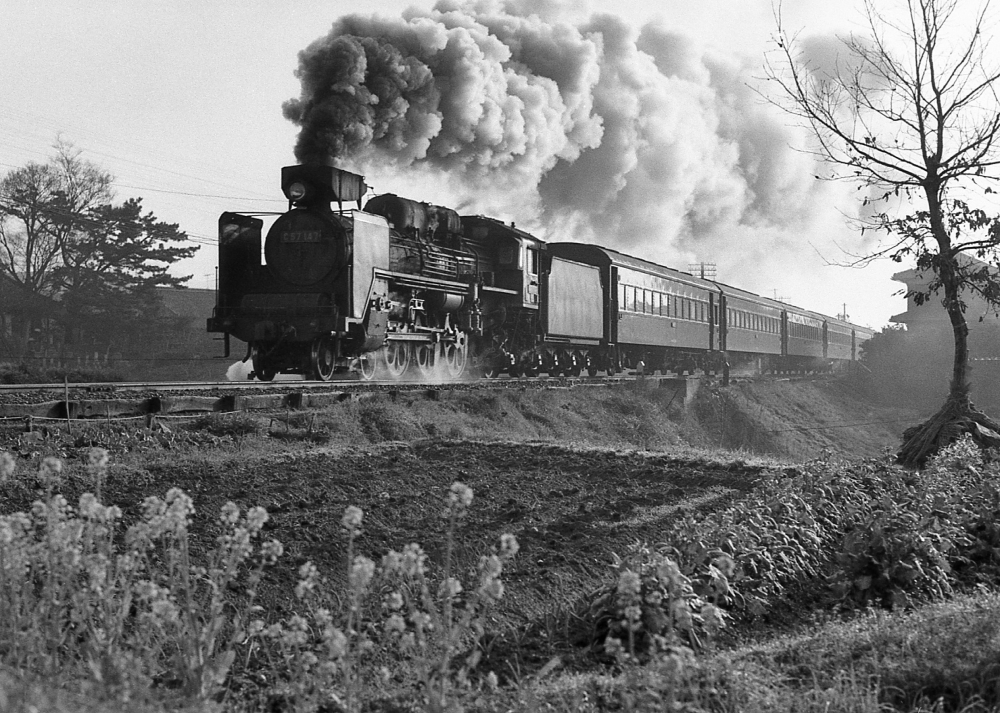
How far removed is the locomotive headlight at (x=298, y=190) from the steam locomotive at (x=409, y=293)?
0.02 metres

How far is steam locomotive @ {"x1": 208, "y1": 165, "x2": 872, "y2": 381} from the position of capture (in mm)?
16359

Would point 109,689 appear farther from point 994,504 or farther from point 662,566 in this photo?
point 994,504

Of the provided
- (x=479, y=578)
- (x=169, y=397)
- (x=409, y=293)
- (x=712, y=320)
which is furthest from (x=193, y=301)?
(x=479, y=578)

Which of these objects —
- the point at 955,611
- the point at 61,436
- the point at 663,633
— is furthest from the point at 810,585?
the point at 61,436

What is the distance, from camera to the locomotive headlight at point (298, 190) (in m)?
16.8

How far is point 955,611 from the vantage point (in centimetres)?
484

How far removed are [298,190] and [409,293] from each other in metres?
2.82

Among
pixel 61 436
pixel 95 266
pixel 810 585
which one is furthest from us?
pixel 95 266

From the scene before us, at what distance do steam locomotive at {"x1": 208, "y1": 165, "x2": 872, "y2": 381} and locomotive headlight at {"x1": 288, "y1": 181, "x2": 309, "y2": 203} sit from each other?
2 cm

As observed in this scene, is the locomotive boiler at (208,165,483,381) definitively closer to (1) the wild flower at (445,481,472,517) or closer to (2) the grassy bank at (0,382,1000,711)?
(2) the grassy bank at (0,382,1000,711)

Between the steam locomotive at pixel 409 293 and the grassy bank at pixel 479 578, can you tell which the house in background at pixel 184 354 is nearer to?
the steam locomotive at pixel 409 293

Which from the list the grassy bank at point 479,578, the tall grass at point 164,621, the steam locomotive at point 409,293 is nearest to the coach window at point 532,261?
the steam locomotive at point 409,293

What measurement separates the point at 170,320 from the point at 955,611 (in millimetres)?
36349

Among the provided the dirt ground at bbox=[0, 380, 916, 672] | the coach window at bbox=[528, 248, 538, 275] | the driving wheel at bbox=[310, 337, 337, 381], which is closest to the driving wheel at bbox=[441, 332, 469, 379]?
the coach window at bbox=[528, 248, 538, 275]
